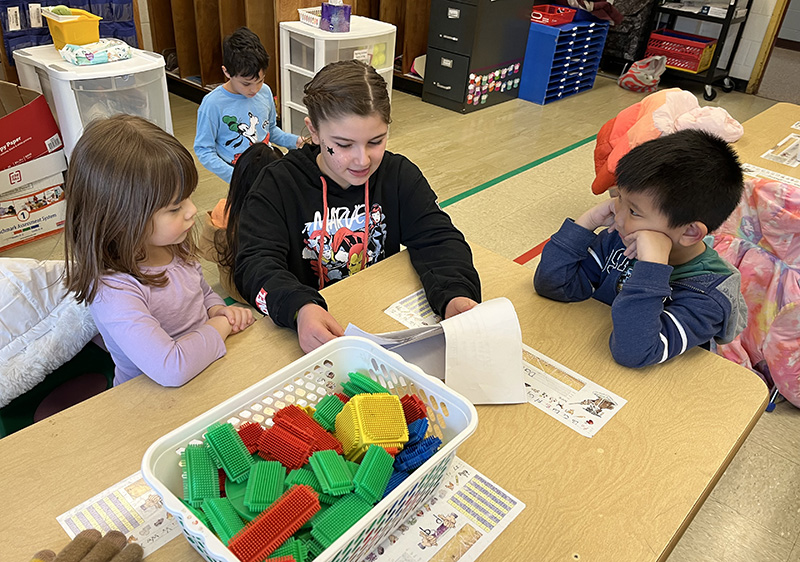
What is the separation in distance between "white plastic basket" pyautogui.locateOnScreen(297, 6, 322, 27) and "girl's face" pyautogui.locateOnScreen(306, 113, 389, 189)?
2284mm

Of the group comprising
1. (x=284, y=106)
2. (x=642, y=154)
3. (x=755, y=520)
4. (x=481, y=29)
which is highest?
(x=642, y=154)

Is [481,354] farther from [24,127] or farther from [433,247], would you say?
[24,127]

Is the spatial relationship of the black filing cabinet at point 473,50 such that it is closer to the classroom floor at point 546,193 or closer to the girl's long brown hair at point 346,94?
the classroom floor at point 546,193

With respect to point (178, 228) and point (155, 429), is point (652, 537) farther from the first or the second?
point (178, 228)

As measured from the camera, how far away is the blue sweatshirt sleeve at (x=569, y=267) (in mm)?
1177

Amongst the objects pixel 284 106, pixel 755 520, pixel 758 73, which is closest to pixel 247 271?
pixel 755 520

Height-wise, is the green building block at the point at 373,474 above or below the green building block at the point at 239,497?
above

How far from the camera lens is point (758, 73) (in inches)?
207

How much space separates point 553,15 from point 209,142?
334 cm

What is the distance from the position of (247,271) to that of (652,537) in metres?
0.80

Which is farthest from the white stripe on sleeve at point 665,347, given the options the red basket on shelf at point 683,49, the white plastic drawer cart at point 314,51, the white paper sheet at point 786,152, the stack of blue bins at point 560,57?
the red basket on shelf at point 683,49

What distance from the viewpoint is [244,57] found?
7.58ft

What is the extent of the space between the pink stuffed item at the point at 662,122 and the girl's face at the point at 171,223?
1.61 m

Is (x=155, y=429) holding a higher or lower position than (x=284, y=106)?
higher
